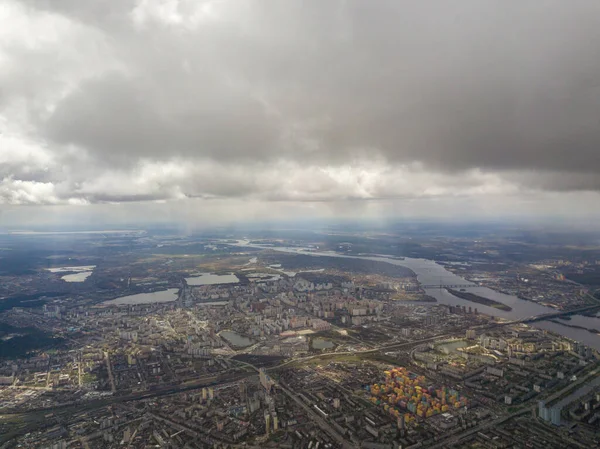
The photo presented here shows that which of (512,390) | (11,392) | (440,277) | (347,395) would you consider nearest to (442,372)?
(512,390)

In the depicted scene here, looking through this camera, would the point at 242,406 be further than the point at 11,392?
No

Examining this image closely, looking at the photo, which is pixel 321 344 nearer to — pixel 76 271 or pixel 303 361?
pixel 303 361

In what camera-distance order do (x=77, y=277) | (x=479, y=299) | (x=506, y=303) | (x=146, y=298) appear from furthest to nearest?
(x=77, y=277) < (x=146, y=298) < (x=479, y=299) < (x=506, y=303)

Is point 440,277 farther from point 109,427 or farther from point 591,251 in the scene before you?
point 109,427

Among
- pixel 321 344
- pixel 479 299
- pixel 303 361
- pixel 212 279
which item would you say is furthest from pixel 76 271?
pixel 479 299

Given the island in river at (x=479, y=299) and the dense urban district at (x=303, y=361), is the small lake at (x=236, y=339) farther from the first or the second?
the island in river at (x=479, y=299)

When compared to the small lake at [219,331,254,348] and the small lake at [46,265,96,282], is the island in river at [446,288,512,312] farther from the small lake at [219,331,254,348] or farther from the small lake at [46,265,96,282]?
the small lake at [46,265,96,282]
